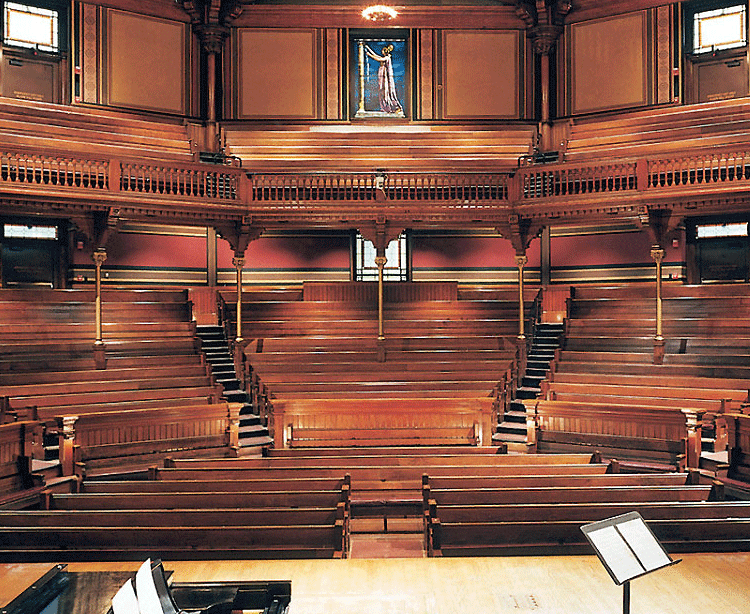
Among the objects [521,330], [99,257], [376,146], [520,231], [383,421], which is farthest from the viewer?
[376,146]

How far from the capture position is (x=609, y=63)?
41.7 feet

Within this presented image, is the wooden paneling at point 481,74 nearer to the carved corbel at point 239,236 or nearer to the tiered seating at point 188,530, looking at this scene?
the carved corbel at point 239,236

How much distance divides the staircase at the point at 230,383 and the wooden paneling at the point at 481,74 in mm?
5594

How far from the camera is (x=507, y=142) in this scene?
12938mm

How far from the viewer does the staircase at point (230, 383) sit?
895 cm

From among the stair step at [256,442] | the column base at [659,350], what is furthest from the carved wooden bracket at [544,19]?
the stair step at [256,442]

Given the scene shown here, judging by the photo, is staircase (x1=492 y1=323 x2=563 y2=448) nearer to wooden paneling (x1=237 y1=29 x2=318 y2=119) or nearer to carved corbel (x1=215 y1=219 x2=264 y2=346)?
carved corbel (x1=215 y1=219 x2=264 y2=346)

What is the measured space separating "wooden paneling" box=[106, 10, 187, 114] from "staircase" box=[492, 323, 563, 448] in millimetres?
7073

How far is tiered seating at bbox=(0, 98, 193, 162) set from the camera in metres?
11.2

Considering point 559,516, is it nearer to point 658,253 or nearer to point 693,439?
point 693,439

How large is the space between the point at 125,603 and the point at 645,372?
8.10 metres

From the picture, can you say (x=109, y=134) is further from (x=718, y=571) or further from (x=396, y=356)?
(x=718, y=571)

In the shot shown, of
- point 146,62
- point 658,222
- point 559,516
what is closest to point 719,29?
point 658,222

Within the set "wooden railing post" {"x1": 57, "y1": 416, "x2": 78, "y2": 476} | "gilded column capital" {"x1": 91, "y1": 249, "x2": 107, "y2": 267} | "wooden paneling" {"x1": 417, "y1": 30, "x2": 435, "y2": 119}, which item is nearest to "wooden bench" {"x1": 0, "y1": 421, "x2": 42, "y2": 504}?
"wooden railing post" {"x1": 57, "y1": 416, "x2": 78, "y2": 476}
